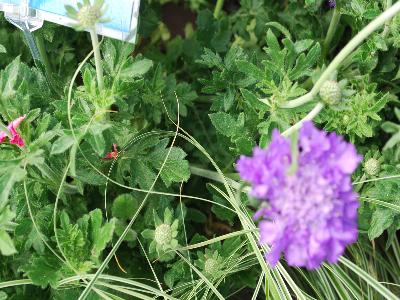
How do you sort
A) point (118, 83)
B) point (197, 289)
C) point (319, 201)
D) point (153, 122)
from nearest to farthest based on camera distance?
1. point (319, 201)
2. point (118, 83)
3. point (197, 289)
4. point (153, 122)

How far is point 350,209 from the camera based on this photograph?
0.69 metres

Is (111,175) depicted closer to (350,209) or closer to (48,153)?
(48,153)

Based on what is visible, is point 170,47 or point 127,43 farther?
point 170,47

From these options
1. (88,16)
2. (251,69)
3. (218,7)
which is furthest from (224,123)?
(218,7)

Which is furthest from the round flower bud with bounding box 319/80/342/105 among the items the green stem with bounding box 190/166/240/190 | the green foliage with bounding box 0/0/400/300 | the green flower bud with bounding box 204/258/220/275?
the green flower bud with bounding box 204/258/220/275

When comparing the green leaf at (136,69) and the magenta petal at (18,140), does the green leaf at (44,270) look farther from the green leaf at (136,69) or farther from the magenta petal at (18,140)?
the green leaf at (136,69)

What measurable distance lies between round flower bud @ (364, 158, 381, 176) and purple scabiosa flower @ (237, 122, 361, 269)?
445 millimetres

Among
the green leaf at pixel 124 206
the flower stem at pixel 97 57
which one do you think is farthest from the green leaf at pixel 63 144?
the green leaf at pixel 124 206

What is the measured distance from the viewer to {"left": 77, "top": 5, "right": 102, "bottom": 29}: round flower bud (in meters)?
0.84

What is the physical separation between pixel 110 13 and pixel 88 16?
6.5 inches

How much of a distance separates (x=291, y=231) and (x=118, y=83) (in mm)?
445

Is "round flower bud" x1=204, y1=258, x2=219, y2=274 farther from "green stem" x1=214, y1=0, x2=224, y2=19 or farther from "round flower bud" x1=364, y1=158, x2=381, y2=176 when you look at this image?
"green stem" x1=214, y1=0, x2=224, y2=19

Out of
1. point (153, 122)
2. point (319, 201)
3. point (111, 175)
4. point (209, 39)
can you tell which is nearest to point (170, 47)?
point (209, 39)

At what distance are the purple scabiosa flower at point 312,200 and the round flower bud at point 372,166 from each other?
445 millimetres
